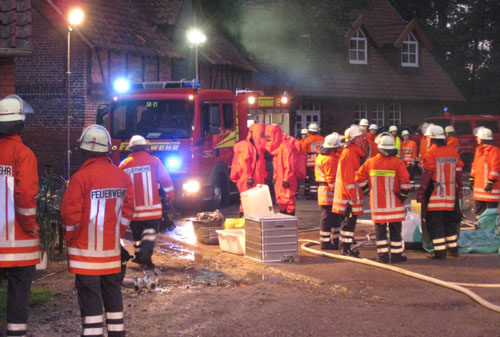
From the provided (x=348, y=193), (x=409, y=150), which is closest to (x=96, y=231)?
(x=348, y=193)

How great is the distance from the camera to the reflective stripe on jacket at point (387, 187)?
10852 mm

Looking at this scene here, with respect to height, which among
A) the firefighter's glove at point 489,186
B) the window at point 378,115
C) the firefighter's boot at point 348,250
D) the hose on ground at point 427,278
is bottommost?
the hose on ground at point 427,278

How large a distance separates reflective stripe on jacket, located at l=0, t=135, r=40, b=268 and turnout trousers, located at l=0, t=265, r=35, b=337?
92mm

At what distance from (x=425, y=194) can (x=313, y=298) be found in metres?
3.33

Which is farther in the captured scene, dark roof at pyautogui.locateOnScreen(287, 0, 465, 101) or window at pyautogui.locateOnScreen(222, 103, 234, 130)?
dark roof at pyautogui.locateOnScreen(287, 0, 465, 101)

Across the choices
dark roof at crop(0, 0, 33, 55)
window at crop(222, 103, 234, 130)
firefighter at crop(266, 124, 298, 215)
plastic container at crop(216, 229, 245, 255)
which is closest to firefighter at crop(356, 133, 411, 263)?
plastic container at crop(216, 229, 245, 255)

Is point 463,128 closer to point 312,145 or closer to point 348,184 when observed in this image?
point 312,145

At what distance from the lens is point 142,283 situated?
919 cm

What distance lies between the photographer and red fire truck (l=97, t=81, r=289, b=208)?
53.3 feet

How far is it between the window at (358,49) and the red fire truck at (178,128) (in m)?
21.1

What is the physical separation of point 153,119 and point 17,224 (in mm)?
10066

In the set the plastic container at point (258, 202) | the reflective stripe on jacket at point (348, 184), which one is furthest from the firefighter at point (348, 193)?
the plastic container at point (258, 202)

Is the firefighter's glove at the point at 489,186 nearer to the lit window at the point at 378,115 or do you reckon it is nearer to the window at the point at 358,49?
the window at the point at 358,49

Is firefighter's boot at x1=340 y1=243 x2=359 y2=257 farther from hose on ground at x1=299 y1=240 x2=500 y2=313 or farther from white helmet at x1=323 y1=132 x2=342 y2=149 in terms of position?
white helmet at x1=323 y1=132 x2=342 y2=149
